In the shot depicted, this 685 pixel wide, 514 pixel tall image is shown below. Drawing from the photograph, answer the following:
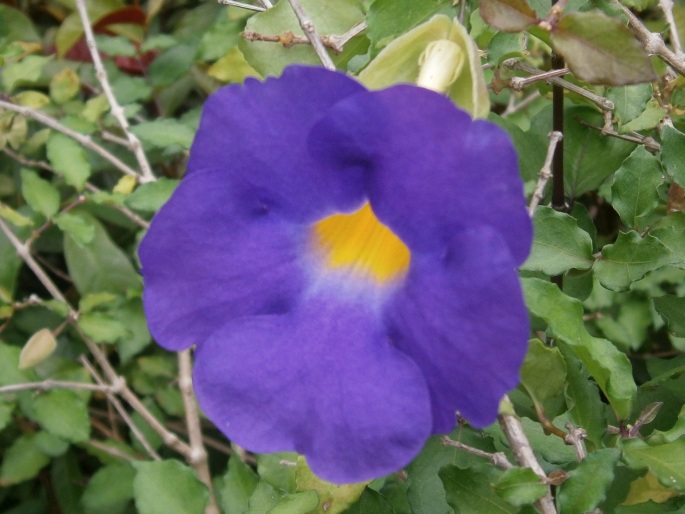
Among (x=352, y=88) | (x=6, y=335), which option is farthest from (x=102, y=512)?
(x=352, y=88)

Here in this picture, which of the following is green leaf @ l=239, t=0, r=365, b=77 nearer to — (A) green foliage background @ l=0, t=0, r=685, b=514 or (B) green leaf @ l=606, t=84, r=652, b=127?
(A) green foliage background @ l=0, t=0, r=685, b=514

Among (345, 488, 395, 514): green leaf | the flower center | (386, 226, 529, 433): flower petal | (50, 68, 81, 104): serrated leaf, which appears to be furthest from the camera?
(50, 68, 81, 104): serrated leaf

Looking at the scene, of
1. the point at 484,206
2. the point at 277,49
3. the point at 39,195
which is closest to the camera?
the point at 484,206

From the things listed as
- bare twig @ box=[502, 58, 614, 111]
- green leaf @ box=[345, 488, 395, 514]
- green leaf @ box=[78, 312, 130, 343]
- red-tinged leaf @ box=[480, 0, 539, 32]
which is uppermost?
red-tinged leaf @ box=[480, 0, 539, 32]

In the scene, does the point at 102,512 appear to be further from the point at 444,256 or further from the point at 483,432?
the point at 444,256

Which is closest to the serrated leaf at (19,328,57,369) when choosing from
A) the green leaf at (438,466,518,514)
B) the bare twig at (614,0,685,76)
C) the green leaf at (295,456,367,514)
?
the green leaf at (295,456,367,514)

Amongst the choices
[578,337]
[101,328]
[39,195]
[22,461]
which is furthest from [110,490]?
[578,337]

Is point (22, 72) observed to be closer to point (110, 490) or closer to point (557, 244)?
point (110, 490)

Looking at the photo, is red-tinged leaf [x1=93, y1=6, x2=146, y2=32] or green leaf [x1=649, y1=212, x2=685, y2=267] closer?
A: green leaf [x1=649, y1=212, x2=685, y2=267]
